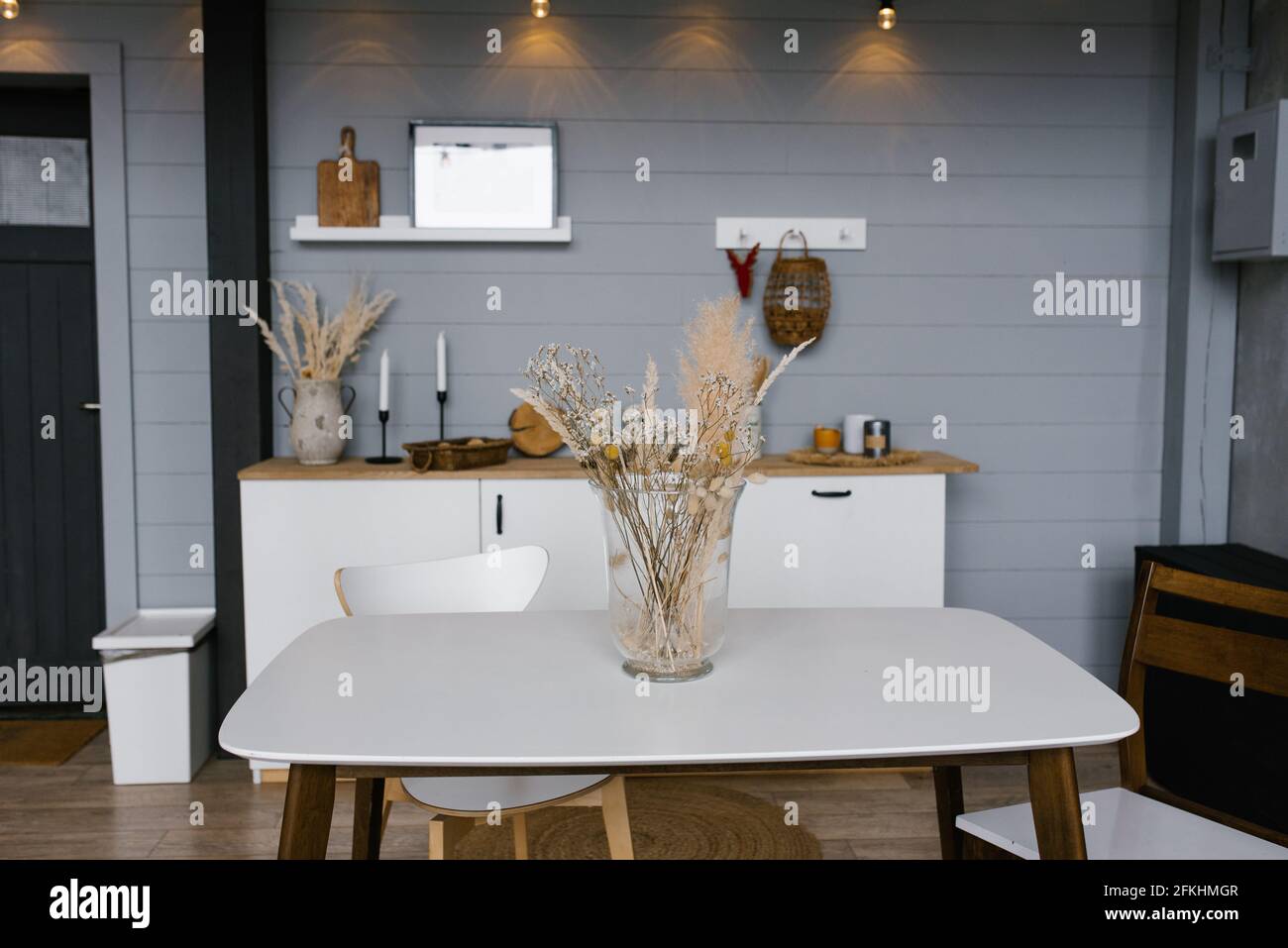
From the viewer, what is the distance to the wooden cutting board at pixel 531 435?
155 inches

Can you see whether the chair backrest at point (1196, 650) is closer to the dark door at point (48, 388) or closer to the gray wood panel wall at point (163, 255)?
the gray wood panel wall at point (163, 255)

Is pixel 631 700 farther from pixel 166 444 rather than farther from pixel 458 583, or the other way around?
pixel 166 444

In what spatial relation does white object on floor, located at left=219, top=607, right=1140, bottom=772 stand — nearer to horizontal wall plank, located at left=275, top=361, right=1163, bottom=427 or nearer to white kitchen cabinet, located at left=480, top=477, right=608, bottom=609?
white kitchen cabinet, located at left=480, top=477, right=608, bottom=609

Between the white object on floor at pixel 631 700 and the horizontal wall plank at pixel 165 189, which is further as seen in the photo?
the horizontal wall plank at pixel 165 189

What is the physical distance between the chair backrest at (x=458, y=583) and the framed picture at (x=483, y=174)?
1628mm

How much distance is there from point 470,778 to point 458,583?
0.56m

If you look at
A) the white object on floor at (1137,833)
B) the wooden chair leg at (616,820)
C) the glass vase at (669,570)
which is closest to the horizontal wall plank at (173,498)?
the wooden chair leg at (616,820)

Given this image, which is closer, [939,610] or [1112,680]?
[939,610]

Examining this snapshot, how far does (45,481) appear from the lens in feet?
13.7

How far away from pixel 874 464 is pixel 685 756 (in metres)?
2.29

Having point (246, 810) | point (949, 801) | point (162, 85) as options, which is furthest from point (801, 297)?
point (246, 810)

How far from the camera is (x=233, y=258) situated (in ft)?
12.4

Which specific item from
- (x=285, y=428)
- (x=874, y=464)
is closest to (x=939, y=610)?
(x=874, y=464)
